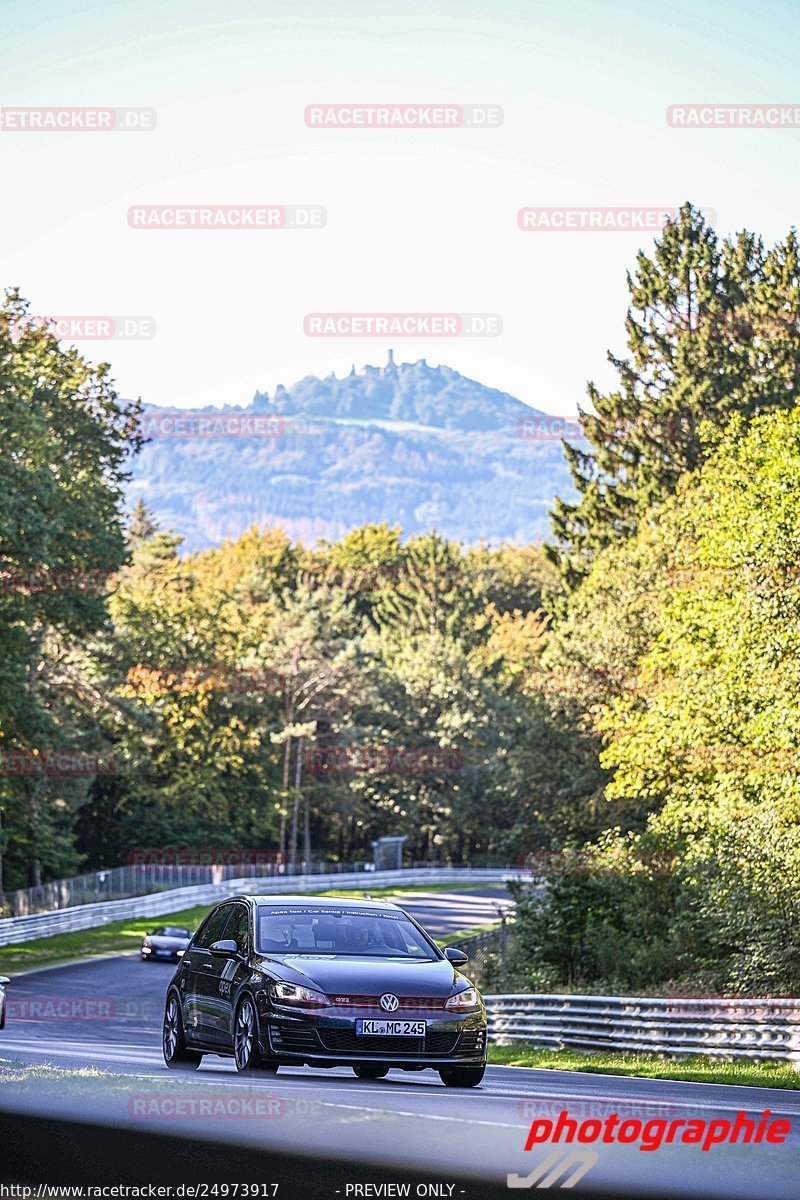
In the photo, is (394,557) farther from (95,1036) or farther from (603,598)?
(95,1036)

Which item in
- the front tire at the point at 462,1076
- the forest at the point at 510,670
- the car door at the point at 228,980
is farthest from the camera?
the forest at the point at 510,670

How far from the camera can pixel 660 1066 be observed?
802 inches

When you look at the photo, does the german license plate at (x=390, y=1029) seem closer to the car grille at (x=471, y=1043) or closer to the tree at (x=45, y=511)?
the car grille at (x=471, y=1043)

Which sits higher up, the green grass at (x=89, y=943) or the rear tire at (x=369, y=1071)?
the rear tire at (x=369, y=1071)

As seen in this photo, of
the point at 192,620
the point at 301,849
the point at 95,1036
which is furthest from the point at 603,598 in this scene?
the point at 301,849

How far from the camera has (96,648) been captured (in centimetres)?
7369

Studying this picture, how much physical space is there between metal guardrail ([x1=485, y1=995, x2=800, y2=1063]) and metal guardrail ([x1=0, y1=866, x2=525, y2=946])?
12369 mm

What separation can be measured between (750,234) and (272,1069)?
55530mm

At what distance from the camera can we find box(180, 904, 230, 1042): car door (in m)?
12.8

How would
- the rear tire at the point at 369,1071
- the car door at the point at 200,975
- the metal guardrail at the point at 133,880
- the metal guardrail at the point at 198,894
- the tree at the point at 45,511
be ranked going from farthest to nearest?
the metal guardrail at the point at 133,880
the metal guardrail at the point at 198,894
the tree at the point at 45,511
the car door at the point at 200,975
the rear tire at the point at 369,1071

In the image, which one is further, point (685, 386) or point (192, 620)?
point (192, 620)

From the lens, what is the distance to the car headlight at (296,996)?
1148cm
